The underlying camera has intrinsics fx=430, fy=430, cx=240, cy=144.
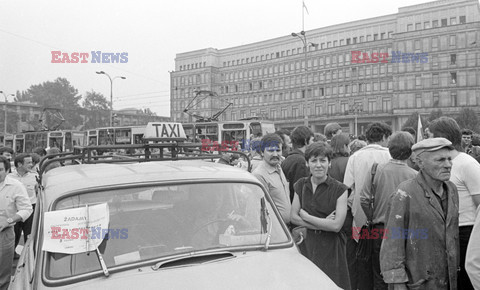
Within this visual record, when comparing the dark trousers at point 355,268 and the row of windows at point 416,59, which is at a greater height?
the row of windows at point 416,59

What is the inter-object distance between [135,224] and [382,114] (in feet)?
242

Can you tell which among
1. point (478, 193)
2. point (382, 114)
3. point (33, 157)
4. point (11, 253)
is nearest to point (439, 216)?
point (478, 193)

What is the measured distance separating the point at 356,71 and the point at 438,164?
77.4 meters

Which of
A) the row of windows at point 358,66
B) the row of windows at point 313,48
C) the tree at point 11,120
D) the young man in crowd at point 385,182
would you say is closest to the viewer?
the young man in crowd at point 385,182

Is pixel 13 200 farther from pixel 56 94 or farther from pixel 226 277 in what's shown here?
pixel 56 94

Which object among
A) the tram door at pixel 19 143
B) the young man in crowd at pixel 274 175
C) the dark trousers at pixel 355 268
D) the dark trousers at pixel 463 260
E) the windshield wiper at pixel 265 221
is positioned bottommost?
the dark trousers at pixel 355 268

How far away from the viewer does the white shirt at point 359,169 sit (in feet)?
16.7

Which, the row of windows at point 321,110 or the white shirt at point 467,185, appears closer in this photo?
the white shirt at point 467,185

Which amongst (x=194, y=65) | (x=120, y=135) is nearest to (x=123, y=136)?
(x=120, y=135)

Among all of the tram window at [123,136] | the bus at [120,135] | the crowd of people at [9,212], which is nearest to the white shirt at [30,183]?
the crowd of people at [9,212]

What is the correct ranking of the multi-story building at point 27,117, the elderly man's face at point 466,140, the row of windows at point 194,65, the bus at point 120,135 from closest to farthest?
the elderly man's face at point 466,140 → the bus at point 120,135 → the multi-story building at point 27,117 → the row of windows at point 194,65

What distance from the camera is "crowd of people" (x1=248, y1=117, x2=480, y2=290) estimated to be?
325cm
